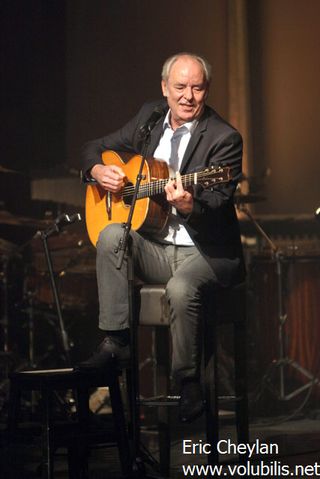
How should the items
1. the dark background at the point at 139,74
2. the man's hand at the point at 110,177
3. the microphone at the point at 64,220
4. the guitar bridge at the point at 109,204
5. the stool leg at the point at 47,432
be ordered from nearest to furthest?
1. the stool leg at the point at 47,432
2. the man's hand at the point at 110,177
3. the guitar bridge at the point at 109,204
4. the microphone at the point at 64,220
5. the dark background at the point at 139,74

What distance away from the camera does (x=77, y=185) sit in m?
7.22

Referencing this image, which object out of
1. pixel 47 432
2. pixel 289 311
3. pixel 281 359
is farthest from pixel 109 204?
pixel 289 311

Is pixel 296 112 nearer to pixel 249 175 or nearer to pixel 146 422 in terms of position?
pixel 249 175

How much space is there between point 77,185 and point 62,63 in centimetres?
95

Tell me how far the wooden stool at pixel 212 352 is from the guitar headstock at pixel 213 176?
50 cm

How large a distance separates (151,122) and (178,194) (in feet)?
1.27

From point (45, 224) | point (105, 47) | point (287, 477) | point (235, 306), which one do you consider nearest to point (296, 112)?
point (105, 47)

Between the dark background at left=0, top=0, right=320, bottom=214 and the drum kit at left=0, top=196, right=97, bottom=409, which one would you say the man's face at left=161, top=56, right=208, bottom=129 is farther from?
the dark background at left=0, top=0, right=320, bottom=214

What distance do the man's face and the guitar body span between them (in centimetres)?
25

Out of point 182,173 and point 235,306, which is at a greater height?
point 182,173

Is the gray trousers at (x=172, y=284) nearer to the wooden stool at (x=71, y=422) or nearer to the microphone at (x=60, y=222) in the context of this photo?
the wooden stool at (x=71, y=422)

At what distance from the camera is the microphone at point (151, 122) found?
12.1ft

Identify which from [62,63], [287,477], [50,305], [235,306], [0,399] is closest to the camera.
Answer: [287,477]

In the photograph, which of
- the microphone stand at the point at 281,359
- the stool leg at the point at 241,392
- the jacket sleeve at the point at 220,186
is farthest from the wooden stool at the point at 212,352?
the microphone stand at the point at 281,359
